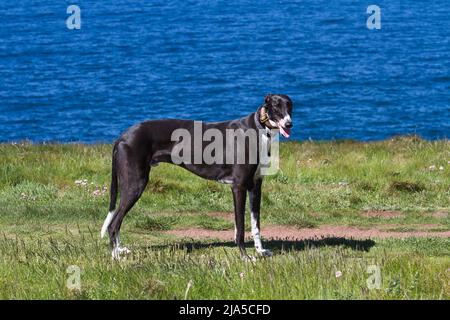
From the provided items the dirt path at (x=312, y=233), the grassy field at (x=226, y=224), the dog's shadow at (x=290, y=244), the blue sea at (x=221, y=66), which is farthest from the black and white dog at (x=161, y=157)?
the blue sea at (x=221, y=66)

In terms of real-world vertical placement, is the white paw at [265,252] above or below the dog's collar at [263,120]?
below

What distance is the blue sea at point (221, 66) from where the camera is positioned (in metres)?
55.3

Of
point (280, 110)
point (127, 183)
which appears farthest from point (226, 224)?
point (280, 110)

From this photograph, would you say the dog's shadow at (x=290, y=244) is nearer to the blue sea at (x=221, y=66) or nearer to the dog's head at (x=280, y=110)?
the dog's head at (x=280, y=110)

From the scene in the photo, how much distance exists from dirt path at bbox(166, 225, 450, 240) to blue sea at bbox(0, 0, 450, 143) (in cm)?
2674

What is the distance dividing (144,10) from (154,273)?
279ft

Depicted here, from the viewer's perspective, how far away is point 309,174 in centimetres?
2127

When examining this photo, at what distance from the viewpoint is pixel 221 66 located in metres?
69.8

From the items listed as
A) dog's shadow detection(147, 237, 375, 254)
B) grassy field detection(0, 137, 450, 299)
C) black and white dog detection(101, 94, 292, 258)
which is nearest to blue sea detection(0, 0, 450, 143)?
grassy field detection(0, 137, 450, 299)

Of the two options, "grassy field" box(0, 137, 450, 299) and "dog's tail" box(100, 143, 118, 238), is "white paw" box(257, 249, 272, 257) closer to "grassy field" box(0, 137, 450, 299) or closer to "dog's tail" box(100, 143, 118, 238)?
"grassy field" box(0, 137, 450, 299)

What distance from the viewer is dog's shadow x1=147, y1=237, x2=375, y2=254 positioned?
49.3ft

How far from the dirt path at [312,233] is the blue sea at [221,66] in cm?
2674

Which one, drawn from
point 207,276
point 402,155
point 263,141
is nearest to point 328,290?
point 207,276
